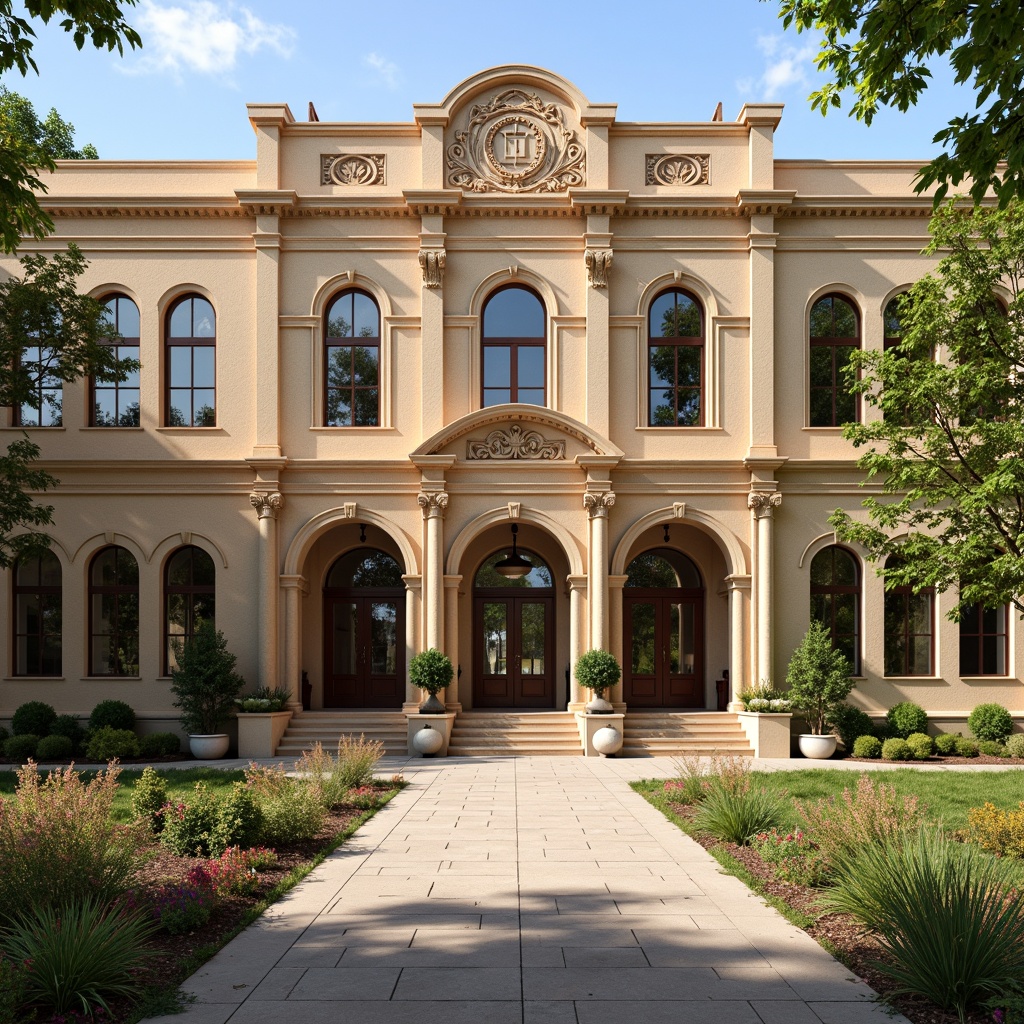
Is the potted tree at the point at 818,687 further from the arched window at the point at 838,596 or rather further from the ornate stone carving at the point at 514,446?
the ornate stone carving at the point at 514,446

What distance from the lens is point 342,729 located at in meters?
19.7

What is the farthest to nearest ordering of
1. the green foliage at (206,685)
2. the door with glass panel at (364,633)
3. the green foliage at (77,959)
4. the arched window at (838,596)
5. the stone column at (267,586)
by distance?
the door with glass panel at (364,633) → the arched window at (838,596) → the stone column at (267,586) → the green foliage at (206,685) → the green foliage at (77,959)

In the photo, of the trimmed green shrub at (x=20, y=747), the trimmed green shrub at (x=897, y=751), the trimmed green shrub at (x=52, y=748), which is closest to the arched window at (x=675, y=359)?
the trimmed green shrub at (x=897, y=751)

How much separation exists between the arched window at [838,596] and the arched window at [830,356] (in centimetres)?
291

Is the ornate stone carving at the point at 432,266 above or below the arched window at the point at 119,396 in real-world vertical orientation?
above

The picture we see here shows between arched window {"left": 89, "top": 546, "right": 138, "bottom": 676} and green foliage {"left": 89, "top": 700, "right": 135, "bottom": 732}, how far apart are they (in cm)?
106

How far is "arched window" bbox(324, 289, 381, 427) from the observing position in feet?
69.6

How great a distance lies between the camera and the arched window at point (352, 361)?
69.6 feet

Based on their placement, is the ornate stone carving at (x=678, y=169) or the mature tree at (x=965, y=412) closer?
the mature tree at (x=965, y=412)

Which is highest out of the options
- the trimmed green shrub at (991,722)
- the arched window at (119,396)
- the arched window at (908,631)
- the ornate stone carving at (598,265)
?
the ornate stone carving at (598,265)

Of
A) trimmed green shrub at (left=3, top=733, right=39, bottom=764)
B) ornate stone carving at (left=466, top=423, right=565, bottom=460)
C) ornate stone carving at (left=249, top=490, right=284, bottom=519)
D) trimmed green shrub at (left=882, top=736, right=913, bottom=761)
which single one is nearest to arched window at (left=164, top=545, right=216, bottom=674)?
ornate stone carving at (left=249, top=490, right=284, bottom=519)

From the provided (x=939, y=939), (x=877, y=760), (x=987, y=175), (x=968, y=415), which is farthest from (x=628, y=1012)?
(x=877, y=760)

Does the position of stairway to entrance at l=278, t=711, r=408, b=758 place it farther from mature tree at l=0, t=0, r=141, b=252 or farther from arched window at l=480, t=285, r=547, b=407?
mature tree at l=0, t=0, r=141, b=252

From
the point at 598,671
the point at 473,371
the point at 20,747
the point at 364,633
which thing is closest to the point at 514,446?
the point at 473,371
